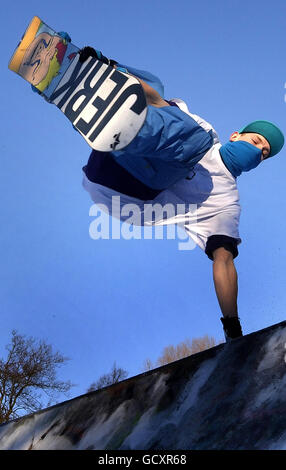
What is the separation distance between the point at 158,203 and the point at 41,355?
11173mm

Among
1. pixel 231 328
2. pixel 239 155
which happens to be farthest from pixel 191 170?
pixel 231 328

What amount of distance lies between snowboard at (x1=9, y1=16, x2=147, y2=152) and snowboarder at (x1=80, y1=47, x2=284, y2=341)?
0.27ft

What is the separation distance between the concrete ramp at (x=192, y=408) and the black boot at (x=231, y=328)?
0.84 metres

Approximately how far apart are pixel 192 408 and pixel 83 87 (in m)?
1.90

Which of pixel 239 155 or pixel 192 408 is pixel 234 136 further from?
pixel 192 408

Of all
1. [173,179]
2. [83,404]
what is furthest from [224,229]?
[83,404]

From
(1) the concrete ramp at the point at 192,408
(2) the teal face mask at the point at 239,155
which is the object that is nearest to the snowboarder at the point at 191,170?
(2) the teal face mask at the point at 239,155

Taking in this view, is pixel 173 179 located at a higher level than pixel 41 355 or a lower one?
lower

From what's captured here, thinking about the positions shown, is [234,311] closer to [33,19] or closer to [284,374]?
[284,374]

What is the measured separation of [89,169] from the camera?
2787 millimetres

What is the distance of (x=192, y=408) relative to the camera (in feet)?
3.89

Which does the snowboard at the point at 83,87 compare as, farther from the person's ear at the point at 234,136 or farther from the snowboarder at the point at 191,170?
the person's ear at the point at 234,136

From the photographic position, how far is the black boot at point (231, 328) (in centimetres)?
219

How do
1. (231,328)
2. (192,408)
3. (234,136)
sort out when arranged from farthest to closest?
(234,136)
(231,328)
(192,408)
